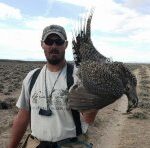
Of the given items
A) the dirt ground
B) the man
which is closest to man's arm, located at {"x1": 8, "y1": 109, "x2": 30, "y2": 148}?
the man

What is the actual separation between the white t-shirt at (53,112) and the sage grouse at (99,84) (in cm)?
23

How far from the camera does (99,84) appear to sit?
3.68 meters

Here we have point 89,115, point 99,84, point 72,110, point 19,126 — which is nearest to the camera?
point 99,84

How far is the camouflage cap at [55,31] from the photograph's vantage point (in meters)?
4.39

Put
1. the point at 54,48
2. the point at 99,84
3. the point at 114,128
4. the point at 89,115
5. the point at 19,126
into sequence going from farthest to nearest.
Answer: the point at 114,128 → the point at 19,126 → the point at 54,48 → the point at 89,115 → the point at 99,84

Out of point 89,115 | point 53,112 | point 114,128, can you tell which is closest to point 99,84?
point 89,115

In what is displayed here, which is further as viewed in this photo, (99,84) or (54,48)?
(54,48)

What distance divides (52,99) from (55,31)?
0.68 m

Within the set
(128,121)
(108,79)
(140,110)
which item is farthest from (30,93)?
(140,110)

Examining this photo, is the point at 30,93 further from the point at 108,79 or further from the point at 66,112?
the point at 108,79

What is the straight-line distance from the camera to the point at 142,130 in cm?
1214

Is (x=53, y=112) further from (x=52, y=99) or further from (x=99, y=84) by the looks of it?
(x=99, y=84)

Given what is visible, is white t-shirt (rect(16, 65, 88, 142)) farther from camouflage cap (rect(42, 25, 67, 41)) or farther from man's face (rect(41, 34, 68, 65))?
camouflage cap (rect(42, 25, 67, 41))

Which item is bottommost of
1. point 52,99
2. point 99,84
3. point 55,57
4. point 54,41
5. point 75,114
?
point 75,114
